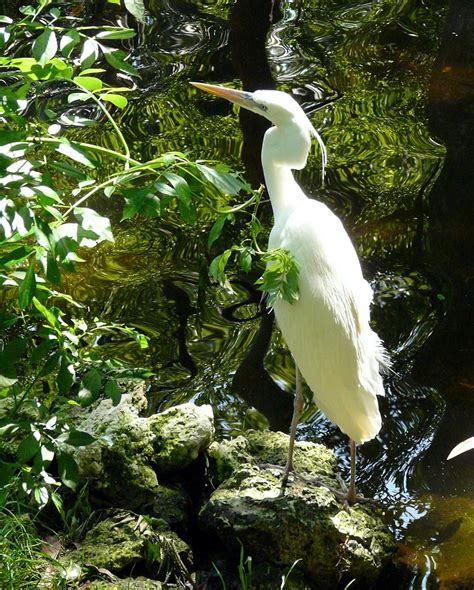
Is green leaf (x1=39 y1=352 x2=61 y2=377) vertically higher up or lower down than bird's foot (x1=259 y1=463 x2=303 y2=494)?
higher up

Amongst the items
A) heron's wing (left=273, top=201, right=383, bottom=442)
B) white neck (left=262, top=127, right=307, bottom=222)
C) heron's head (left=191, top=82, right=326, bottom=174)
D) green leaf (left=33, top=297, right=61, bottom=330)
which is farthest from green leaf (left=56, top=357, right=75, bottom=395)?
heron's head (left=191, top=82, right=326, bottom=174)

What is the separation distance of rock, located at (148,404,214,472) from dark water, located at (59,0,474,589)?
71 cm

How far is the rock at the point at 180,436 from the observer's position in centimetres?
355

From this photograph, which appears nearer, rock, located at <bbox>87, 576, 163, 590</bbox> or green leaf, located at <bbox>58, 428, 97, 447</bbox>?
green leaf, located at <bbox>58, 428, 97, 447</bbox>

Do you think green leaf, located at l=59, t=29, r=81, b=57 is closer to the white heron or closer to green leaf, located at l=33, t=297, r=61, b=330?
green leaf, located at l=33, t=297, r=61, b=330

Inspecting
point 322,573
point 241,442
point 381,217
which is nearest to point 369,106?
→ point 381,217

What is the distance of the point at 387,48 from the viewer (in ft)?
26.5

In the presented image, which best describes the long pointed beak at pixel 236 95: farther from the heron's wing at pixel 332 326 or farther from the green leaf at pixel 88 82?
the green leaf at pixel 88 82

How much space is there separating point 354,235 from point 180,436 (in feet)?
8.36

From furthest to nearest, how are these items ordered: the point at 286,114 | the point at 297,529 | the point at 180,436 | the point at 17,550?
the point at 286,114 → the point at 180,436 → the point at 297,529 → the point at 17,550

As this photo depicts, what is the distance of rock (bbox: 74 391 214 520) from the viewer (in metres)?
3.45

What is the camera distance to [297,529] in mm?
3316

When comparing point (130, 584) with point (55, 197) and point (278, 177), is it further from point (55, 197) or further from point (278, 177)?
point (278, 177)

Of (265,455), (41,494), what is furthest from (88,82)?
(265,455)
